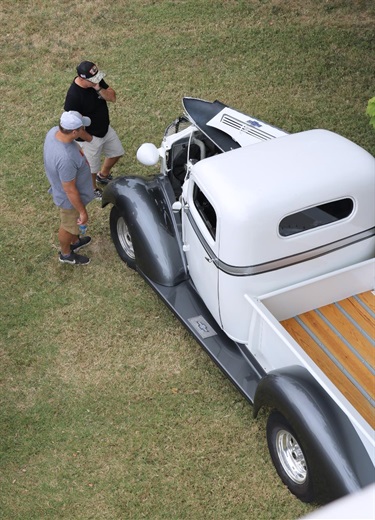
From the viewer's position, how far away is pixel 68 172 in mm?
6047

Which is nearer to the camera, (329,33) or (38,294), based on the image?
(38,294)

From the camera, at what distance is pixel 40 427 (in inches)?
224

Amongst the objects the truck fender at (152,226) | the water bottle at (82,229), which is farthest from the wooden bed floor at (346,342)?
the water bottle at (82,229)

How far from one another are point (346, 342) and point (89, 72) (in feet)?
11.7

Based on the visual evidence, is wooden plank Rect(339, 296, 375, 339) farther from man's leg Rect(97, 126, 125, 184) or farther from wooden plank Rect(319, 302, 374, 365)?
man's leg Rect(97, 126, 125, 184)

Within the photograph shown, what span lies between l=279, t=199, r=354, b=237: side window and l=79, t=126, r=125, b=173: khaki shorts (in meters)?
2.96

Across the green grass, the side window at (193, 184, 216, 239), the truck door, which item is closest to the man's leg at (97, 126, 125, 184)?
the green grass

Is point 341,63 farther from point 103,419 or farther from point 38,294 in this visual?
point 103,419

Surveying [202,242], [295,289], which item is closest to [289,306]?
[295,289]

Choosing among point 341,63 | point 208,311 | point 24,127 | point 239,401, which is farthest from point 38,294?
point 341,63

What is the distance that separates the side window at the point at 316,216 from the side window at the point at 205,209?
580 millimetres

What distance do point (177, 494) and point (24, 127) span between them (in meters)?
5.56

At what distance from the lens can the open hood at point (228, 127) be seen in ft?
21.1

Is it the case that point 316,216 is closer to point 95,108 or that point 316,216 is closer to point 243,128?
point 243,128
